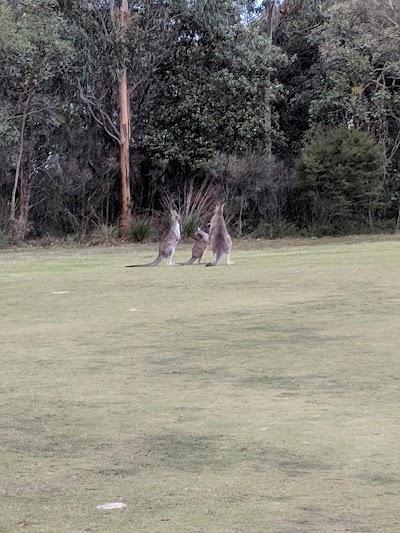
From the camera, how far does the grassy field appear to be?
4188mm

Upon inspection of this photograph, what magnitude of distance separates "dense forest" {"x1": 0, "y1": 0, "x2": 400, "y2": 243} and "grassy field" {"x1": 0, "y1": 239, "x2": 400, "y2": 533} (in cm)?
1724

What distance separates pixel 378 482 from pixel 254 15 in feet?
107

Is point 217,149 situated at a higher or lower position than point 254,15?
lower

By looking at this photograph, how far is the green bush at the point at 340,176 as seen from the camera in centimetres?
2934

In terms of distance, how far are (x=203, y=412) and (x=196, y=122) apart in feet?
87.2

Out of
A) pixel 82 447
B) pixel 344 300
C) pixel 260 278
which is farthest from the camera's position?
pixel 260 278

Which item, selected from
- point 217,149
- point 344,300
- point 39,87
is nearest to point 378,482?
point 344,300

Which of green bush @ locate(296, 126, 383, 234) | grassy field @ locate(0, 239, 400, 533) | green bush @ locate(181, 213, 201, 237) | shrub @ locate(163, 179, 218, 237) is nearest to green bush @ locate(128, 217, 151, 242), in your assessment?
shrub @ locate(163, 179, 218, 237)

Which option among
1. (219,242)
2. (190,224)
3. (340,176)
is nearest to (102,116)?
(190,224)

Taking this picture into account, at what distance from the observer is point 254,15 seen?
116 feet

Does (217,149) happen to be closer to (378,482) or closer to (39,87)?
(39,87)

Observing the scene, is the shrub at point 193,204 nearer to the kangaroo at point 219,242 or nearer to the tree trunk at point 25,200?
the tree trunk at point 25,200

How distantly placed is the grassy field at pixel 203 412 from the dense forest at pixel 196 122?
1724cm

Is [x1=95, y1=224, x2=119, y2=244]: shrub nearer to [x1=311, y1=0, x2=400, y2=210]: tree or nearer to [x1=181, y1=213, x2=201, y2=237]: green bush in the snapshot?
[x1=181, y1=213, x2=201, y2=237]: green bush
